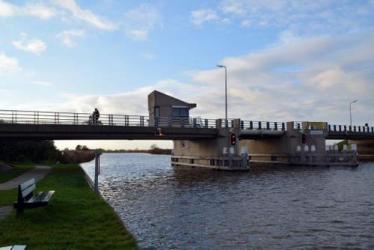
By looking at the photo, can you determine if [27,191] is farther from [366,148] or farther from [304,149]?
[366,148]

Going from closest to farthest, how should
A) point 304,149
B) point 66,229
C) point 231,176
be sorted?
1. point 66,229
2. point 231,176
3. point 304,149

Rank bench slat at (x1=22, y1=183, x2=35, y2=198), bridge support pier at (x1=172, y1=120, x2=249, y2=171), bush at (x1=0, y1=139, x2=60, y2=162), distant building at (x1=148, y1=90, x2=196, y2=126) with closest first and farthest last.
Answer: bench slat at (x1=22, y1=183, x2=35, y2=198) < bridge support pier at (x1=172, y1=120, x2=249, y2=171) < bush at (x1=0, y1=139, x2=60, y2=162) < distant building at (x1=148, y1=90, x2=196, y2=126)

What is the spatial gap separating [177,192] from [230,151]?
86.2 ft

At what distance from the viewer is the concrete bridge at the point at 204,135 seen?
142 ft

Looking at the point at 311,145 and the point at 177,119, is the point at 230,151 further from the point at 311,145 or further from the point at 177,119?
the point at 311,145

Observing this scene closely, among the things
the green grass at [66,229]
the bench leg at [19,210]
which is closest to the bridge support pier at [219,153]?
the green grass at [66,229]

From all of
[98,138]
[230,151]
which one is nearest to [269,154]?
[230,151]

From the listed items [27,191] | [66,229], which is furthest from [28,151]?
[66,229]

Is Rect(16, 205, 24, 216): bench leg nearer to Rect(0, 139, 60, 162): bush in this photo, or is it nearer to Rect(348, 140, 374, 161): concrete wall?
Rect(0, 139, 60, 162): bush

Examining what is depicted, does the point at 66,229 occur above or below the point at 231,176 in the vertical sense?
above

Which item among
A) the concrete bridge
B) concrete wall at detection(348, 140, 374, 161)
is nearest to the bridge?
the concrete bridge

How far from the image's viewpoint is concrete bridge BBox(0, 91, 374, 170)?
43.2m

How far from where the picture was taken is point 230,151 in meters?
54.7

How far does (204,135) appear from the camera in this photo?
180ft
